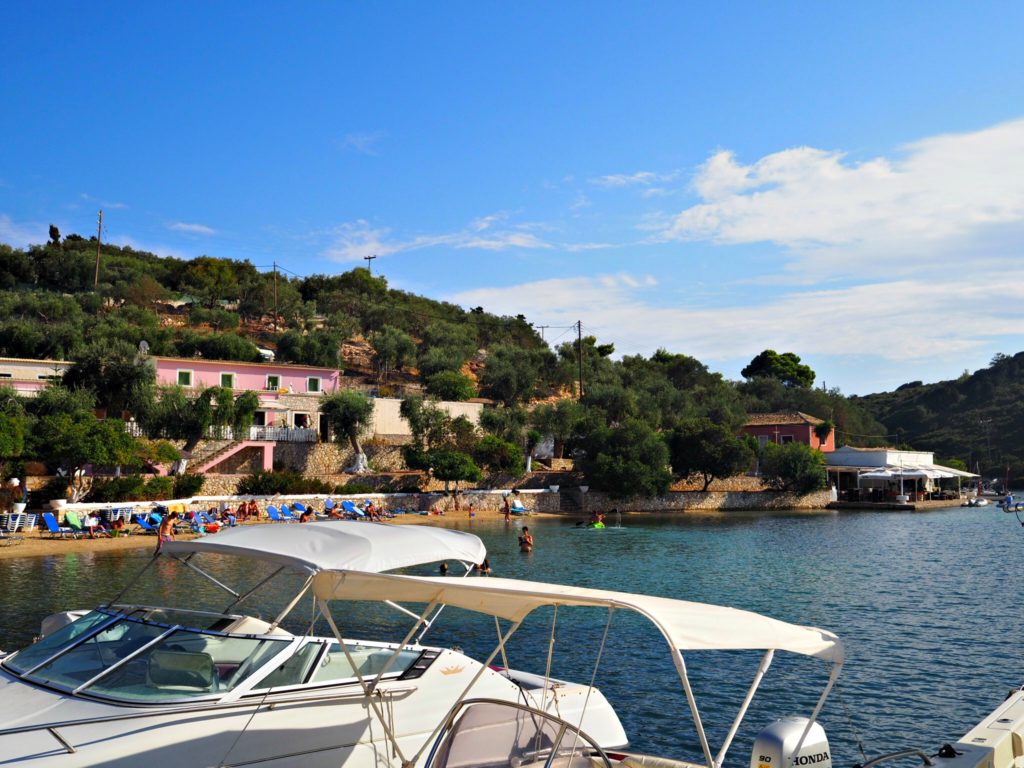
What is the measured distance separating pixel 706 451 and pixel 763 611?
134 feet

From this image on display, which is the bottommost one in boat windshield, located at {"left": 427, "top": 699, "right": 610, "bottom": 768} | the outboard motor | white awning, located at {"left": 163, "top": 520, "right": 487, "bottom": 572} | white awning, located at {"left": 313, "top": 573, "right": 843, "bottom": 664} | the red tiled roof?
the outboard motor

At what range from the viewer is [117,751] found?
6.89 m

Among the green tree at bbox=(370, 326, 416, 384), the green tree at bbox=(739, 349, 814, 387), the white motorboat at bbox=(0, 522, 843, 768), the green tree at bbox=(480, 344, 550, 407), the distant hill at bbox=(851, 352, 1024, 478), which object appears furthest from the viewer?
the green tree at bbox=(739, 349, 814, 387)

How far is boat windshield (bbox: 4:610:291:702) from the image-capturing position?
7621 millimetres

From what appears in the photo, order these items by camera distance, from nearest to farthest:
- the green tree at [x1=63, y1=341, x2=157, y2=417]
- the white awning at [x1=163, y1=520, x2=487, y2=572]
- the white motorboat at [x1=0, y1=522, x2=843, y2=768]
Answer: the white motorboat at [x1=0, y1=522, x2=843, y2=768], the white awning at [x1=163, y1=520, x2=487, y2=572], the green tree at [x1=63, y1=341, x2=157, y2=417]

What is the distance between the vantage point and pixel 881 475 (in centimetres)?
7144

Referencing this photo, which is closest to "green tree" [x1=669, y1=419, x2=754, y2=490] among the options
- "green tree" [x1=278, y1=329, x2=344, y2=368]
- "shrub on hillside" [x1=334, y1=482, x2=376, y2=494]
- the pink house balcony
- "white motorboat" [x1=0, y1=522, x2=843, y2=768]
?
"shrub on hillside" [x1=334, y1=482, x2=376, y2=494]

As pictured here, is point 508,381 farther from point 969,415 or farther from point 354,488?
point 969,415

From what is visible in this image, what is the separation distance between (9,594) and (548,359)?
68695 millimetres

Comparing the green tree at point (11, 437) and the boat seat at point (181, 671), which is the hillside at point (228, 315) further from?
the boat seat at point (181, 671)

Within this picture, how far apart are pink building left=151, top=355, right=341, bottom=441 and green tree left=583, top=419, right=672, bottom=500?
1738 cm

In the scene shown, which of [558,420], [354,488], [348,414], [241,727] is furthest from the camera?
[558,420]

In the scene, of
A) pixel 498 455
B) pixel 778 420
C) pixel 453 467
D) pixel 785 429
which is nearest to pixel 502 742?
pixel 453 467

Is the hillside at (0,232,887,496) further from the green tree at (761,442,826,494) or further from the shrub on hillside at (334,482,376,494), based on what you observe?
the shrub on hillside at (334,482,376,494)
